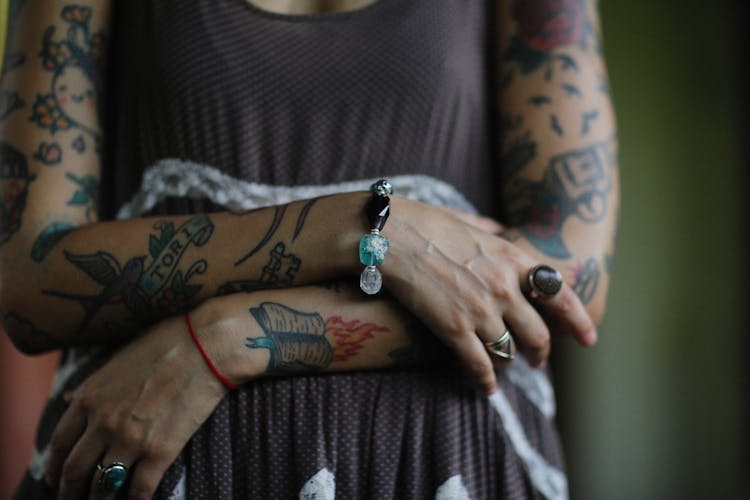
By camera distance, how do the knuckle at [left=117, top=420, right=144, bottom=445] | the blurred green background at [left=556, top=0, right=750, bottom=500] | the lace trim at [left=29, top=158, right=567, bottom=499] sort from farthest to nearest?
the blurred green background at [left=556, top=0, right=750, bottom=500] → the lace trim at [left=29, top=158, right=567, bottom=499] → the knuckle at [left=117, top=420, right=144, bottom=445]

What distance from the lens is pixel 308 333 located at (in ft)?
2.34

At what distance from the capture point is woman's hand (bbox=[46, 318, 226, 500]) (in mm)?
691

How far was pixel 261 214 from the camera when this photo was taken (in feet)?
2.48

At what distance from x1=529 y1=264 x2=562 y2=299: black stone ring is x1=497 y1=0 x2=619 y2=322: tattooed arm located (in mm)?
58

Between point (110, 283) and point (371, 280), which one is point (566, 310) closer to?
point (371, 280)

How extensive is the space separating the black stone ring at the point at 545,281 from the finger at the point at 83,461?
18.8 inches

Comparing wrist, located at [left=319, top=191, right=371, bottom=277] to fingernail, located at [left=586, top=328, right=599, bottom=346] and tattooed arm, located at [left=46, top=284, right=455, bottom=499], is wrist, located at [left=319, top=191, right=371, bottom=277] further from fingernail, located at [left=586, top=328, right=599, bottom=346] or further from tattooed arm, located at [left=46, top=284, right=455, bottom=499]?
fingernail, located at [left=586, top=328, right=599, bottom=346]

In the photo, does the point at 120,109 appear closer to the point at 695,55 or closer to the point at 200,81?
the point at 200,81

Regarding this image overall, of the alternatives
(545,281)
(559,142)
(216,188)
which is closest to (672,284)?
(559,142)

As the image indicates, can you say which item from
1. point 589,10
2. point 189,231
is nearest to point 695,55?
point 589,10

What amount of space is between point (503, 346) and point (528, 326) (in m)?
0.03

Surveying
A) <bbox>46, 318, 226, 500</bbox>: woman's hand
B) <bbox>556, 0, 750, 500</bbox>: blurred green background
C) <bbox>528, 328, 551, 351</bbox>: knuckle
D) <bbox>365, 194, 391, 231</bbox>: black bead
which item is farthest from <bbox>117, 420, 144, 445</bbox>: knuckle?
<bbox>556, 0, 750, 500</bbox>: blurred green background

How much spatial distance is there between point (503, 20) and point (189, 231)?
1.66 feet

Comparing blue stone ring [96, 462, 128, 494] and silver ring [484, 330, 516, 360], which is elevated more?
silver ring [484, 330, 516, 360]
